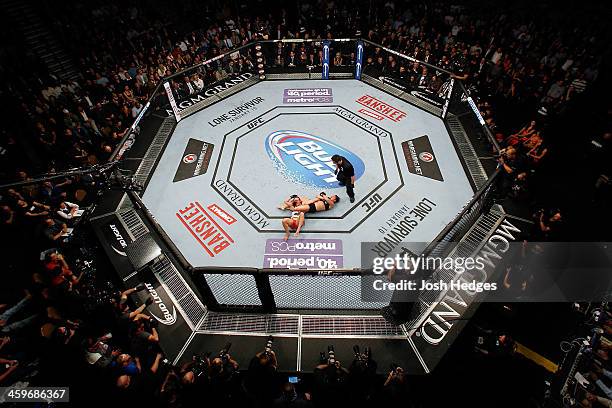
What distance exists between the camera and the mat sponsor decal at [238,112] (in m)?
11.1

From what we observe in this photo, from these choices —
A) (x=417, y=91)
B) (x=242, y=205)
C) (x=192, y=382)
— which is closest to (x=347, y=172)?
(x=242, y=205)

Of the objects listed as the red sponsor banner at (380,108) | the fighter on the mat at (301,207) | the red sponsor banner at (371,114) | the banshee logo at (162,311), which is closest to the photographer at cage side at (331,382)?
the banshee logo at (162,311)

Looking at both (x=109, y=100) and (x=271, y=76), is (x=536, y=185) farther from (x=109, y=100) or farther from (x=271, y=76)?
(x=109, y=100)

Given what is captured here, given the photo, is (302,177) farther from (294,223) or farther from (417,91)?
(417,91)

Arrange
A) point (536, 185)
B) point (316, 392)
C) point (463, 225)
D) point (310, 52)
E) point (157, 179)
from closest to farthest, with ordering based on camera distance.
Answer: point (316, 392) < point (463, 225) < point (536, 185) < point (157, 179) < point (310, 52)

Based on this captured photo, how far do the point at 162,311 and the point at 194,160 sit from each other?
489 centimetres

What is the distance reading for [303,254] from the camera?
705 cm

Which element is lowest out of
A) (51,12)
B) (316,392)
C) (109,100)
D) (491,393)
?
(491,393)

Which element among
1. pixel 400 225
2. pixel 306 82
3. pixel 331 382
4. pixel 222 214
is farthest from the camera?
pixel 306 82

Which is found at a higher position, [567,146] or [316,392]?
[567,146]

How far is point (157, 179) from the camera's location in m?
9.08

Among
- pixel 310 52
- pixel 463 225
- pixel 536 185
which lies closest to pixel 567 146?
pixel 536 185

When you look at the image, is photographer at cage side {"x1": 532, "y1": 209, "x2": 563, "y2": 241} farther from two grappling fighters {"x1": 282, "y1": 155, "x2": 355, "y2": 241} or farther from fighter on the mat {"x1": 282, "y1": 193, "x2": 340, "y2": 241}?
fighter on the mat {"x1": 282, "y1": 193, "x2": 340, "y2": 241}

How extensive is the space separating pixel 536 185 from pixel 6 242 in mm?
13024
